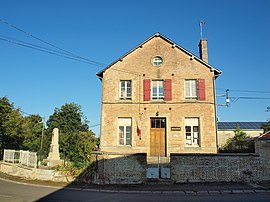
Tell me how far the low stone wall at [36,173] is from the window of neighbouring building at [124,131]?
628 centimetres

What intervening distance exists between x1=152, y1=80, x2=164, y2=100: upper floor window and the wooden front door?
180 cm

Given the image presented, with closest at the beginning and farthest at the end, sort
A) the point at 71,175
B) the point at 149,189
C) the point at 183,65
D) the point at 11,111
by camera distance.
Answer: the point at 149,189
the point at 71,175
the point at 183,65
the point at 11,111

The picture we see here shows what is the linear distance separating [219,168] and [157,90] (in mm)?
8902

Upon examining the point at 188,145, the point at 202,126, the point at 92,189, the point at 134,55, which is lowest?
the point at 92,189

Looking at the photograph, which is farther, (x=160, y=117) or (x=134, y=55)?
(x=134, y=55)

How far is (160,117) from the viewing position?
18.9 m

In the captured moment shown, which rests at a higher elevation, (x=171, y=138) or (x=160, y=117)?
(x=160, y=117)

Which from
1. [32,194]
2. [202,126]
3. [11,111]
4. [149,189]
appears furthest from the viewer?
[11,111]

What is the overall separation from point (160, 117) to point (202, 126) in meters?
3.25

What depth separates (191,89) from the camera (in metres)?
19.4

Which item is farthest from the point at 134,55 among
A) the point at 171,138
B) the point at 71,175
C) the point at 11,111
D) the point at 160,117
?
the point at 11,111

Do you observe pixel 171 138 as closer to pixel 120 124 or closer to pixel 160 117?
pixel 160 117

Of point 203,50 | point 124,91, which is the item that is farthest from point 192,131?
point 203,50

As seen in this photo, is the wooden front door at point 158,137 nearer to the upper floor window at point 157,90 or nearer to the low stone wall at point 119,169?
the upper floor window at point 157,90
